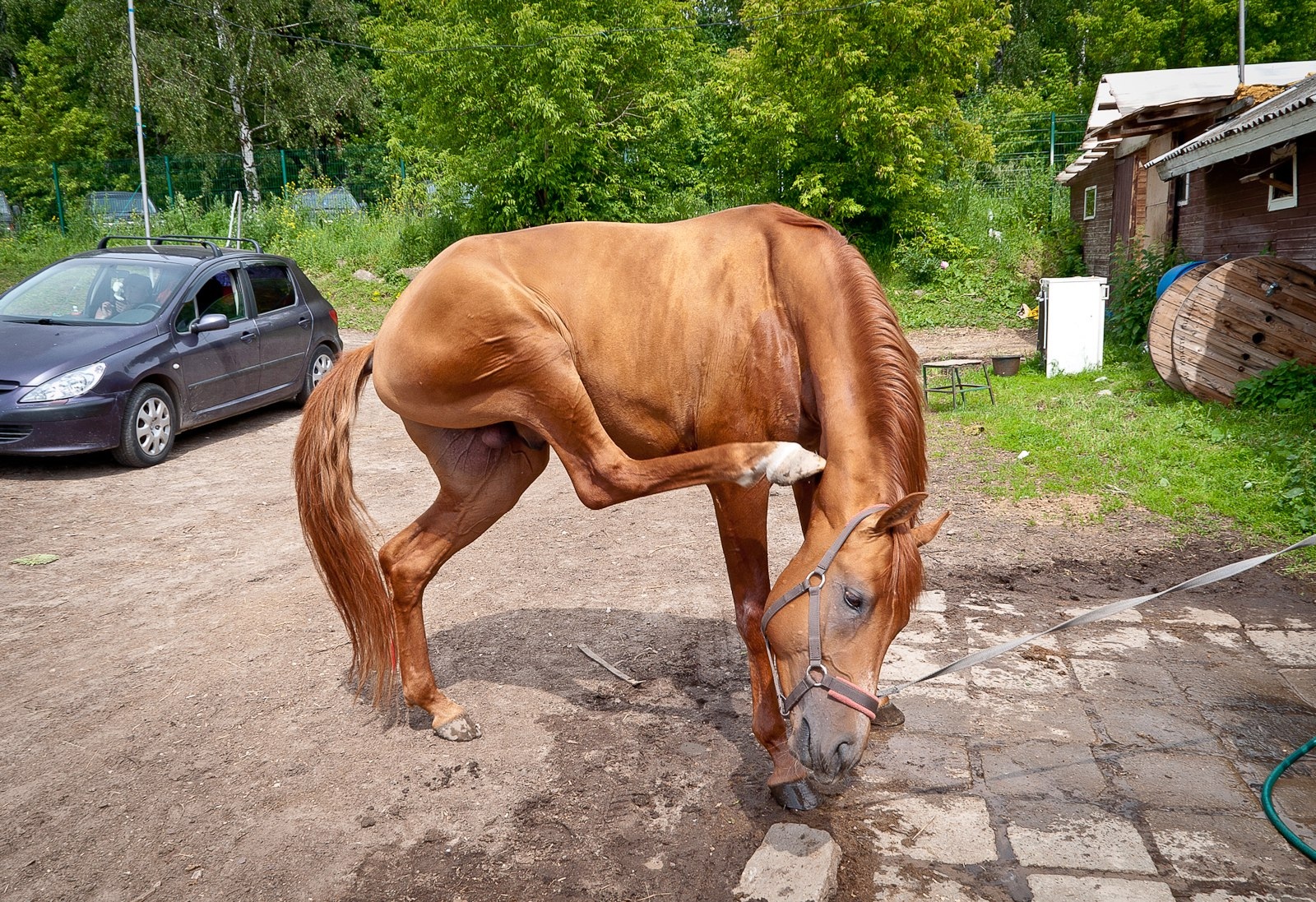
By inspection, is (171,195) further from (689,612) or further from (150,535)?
(689,612)

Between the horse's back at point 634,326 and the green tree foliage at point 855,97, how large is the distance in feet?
52.2

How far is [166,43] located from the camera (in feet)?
82.6

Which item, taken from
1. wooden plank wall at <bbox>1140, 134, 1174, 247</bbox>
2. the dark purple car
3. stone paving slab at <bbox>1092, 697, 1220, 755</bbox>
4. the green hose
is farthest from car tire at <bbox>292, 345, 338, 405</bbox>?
wooden plank wall at <bbox>1140, 134, 1174, 247</bbox>

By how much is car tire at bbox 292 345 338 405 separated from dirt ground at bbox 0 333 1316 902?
3.35 m

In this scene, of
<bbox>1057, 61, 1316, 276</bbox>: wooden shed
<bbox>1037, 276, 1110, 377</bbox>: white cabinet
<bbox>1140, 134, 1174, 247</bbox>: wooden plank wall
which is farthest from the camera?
<bbox>1140, 134, 1174, 247</bbox>: wooden plank wall

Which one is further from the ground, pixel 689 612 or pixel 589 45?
pixel 589 45

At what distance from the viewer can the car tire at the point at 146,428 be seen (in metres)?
7.63

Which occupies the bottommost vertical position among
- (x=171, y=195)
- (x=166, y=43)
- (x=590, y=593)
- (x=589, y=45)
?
(x=590, y=593)

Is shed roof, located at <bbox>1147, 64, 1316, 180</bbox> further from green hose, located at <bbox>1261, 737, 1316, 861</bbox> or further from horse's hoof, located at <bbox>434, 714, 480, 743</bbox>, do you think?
horse's hoof, located at <bbox>434, 714, 480, 743</bbox>

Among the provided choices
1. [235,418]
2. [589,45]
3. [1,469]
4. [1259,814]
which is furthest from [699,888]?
[589,45]

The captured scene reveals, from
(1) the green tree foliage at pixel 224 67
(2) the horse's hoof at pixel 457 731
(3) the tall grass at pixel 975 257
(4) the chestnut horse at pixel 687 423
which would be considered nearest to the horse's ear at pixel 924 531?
(4) the chestnut horse at pixel 687 423

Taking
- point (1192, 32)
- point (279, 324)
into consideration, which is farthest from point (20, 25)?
point (1192, 32)

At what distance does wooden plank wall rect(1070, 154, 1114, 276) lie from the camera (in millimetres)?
16000

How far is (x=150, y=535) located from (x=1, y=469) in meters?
2.58
